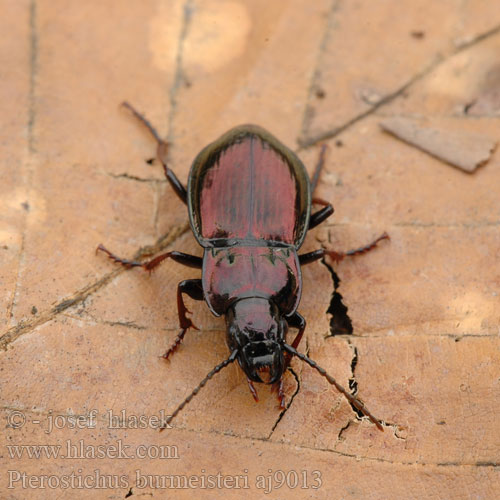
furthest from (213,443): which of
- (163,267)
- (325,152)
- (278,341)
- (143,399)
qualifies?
(325,152)

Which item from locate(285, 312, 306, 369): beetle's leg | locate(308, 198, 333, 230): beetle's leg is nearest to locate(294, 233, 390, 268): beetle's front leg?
locate(308, 198, 333, 230): beetle's leg

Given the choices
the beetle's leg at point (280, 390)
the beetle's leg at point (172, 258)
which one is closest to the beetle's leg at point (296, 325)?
the beetle's leg at point (280, 390)

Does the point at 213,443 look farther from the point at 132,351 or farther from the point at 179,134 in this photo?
the point at 179,134

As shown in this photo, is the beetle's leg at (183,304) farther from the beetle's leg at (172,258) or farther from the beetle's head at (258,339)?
the beetle's head at (258,339)

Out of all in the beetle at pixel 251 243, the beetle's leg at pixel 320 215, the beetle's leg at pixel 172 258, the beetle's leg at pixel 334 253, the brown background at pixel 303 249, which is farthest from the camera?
the beetle's leg at pixel 320 215

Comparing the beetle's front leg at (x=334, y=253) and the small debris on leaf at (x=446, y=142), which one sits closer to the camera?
the beetle's front leg at (x=334, y=253)

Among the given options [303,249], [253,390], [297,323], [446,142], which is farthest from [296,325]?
[446,142]

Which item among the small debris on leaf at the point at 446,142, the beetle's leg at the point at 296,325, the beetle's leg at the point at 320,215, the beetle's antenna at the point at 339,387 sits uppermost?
the small debris on leaf at the point at 446,142

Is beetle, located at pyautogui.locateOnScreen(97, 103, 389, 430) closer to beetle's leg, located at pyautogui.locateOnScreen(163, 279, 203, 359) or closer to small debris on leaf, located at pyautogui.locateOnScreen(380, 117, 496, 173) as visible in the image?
beetle's leg, located at pyautogui.locateOnScreen(163, 279, 203, 359)
